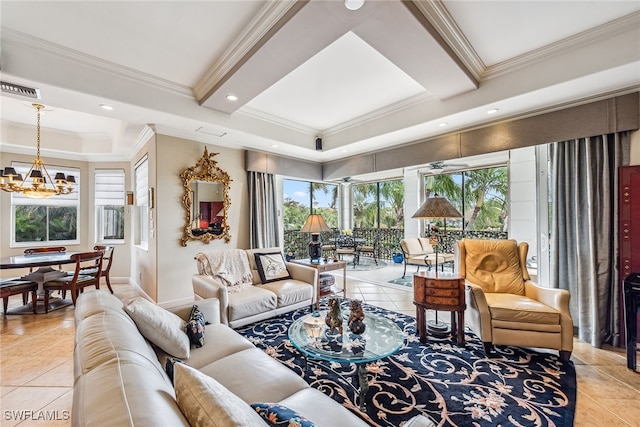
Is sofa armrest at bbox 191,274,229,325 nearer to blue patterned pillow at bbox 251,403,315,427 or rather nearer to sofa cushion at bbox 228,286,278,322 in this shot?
sofa cushion at bbox 228,286,278,322

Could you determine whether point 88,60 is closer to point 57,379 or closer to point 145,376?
point 57,379

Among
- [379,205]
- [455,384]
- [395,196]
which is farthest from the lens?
[379,205]

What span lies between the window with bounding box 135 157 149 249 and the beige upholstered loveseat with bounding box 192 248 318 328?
6.57 ft

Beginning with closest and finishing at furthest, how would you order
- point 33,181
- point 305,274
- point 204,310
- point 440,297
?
1. point 204,310
2. point 440,297
3. point 305,274
4. point 33,181

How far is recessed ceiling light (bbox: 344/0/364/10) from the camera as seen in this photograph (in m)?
1.77

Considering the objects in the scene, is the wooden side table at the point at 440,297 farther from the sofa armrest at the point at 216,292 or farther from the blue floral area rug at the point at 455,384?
the sofa armrest at the point at 216,292

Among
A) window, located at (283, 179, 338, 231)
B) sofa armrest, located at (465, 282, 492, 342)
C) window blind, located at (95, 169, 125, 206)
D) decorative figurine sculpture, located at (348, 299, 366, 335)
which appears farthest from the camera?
window, located at (283, 179, 338, 231)

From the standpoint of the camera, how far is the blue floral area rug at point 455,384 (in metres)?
1.81

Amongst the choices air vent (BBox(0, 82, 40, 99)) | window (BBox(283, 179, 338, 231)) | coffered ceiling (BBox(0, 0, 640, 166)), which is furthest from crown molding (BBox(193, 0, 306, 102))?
window (BBox(283, 179, 338, 231))

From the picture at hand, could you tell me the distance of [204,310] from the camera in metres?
2.29

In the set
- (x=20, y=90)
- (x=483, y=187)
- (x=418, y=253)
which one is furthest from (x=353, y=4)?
(x=483, y=187)

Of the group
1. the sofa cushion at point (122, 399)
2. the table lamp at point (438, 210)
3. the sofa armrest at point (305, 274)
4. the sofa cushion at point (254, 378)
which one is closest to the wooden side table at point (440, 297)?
the table lamp at point (438, 210)

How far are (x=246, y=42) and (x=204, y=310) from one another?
7.82 ft

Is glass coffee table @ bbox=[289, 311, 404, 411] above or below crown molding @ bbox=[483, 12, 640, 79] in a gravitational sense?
below
